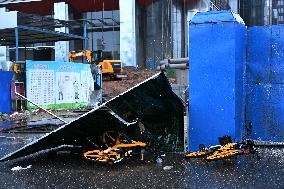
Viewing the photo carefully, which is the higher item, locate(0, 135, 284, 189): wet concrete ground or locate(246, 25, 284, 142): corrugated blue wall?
locate(246, 25, 284, 142): corrugated blue wall

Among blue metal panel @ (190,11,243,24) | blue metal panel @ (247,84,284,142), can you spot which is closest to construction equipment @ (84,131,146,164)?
blue metal panel @ (247,84,284,142)

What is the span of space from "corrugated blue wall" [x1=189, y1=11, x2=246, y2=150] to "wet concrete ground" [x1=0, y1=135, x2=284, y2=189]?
62 centimetres

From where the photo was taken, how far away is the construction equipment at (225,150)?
5578mm

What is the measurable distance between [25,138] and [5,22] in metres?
15.6

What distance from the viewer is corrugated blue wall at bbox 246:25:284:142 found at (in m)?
6.10

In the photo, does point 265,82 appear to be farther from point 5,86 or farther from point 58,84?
point 58,84

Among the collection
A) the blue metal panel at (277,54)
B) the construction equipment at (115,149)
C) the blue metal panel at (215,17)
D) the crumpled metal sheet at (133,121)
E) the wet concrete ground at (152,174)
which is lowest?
the wet concrete ground at (152,174)

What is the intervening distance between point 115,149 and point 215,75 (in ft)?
6.83

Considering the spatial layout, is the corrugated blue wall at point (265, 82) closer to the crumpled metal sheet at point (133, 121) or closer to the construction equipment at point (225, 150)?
the construction equipment at point (225, 150)

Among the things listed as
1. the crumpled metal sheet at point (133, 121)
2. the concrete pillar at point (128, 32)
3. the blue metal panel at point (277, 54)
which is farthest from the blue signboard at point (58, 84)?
the concrete pillar at point (128, 32)

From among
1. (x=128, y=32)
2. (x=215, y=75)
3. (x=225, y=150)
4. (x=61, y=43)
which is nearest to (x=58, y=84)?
(x=215, y=75)

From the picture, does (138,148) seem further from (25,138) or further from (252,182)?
(25,138)

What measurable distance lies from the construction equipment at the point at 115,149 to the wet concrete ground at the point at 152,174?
0.13m

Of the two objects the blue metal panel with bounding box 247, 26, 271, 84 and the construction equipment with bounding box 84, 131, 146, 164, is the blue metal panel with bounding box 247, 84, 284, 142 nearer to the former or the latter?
→ the blue metal panel with bounding box 247, 26, 271, 84
